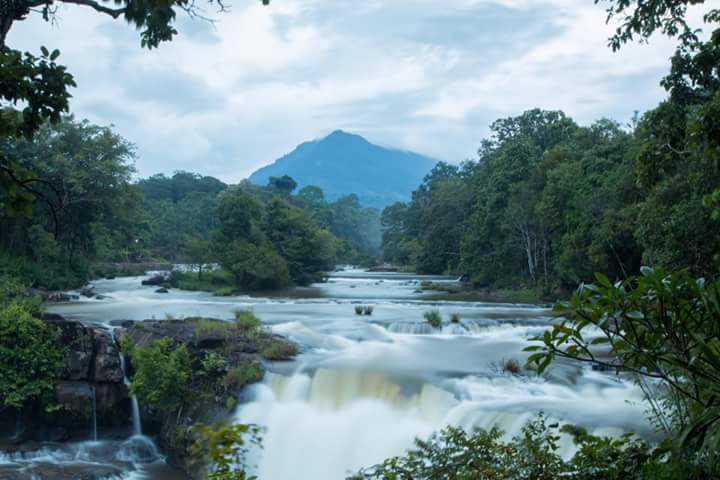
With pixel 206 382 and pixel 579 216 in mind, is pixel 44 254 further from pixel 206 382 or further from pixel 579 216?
pixel 579 216

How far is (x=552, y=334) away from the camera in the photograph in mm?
3121

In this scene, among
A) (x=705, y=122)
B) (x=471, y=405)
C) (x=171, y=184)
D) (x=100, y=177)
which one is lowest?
(x=471, y=405)

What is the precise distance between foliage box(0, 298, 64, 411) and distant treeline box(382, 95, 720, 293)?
1049cm

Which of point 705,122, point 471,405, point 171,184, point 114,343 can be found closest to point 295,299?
point 114,343

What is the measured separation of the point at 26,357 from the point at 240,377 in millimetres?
4190

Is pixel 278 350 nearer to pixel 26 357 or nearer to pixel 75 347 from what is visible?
pixel 75 347

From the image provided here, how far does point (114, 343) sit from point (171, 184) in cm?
7222

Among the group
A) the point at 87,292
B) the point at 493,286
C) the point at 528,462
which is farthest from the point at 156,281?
the point at 528,462

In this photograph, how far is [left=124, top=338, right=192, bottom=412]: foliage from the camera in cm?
1104

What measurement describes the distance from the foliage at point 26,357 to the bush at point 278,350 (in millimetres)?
4017

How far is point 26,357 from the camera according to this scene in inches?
458

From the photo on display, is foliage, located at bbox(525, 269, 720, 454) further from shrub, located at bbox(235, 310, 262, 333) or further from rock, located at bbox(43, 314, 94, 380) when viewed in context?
shrub, located at bbox(235, 310, 262, 333)

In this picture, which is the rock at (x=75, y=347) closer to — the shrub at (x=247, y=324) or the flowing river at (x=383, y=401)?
the flowing river at (x=383, y=401)

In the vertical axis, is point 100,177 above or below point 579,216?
above
